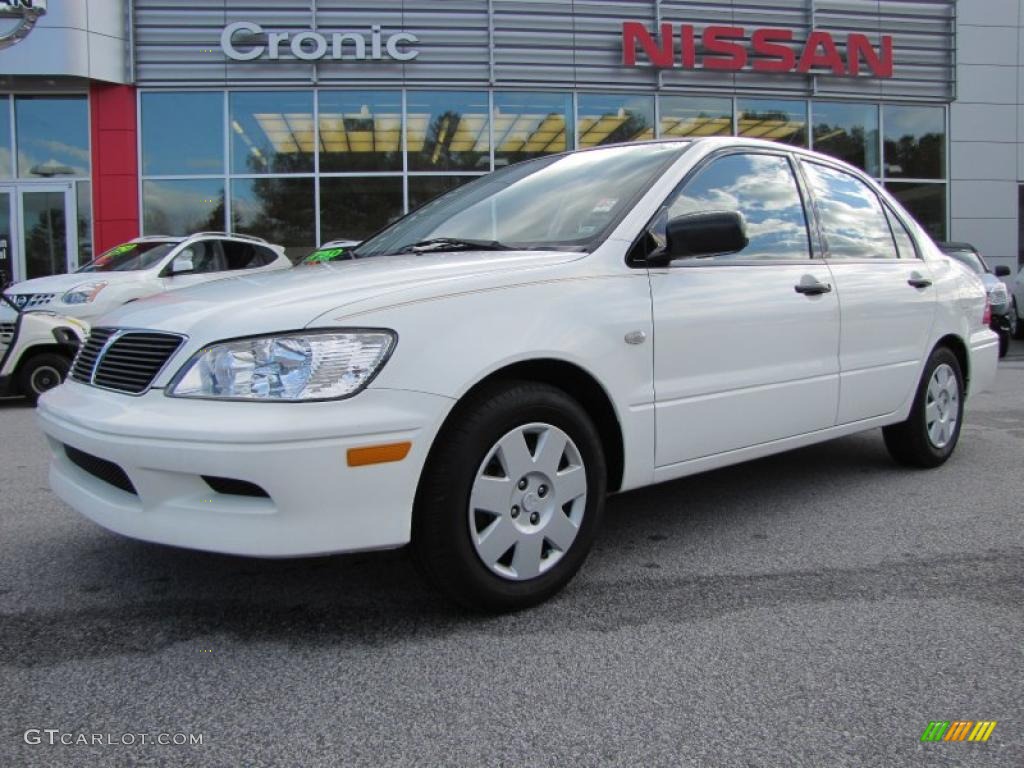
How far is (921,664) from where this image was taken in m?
2.45

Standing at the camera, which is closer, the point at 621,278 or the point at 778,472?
the point at 621,278

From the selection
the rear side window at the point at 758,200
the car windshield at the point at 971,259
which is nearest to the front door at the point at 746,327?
the rear side window at the point at 758,200

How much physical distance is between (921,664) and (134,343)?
8.39 ft

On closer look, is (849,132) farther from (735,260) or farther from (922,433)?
(735,260)

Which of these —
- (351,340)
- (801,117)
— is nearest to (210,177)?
(801,117)

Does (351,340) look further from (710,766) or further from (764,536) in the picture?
(764,536)

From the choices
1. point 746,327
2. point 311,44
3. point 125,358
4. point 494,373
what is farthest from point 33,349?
point 311,44

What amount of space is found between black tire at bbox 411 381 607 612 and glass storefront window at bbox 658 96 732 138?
1428 centimetres

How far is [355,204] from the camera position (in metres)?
15.5

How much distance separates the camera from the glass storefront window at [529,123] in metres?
15.6

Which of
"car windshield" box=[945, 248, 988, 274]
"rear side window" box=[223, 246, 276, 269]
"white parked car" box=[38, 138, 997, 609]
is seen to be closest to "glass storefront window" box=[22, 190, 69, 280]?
"rear side window" box=[223, 246, 276, 269]

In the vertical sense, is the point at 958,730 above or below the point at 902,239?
below

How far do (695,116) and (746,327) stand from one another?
45.6 feet

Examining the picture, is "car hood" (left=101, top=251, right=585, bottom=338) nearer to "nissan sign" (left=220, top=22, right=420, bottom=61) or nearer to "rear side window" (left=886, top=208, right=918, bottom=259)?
"rear side window" (left=886, top=208, right=918, bottom=259)
